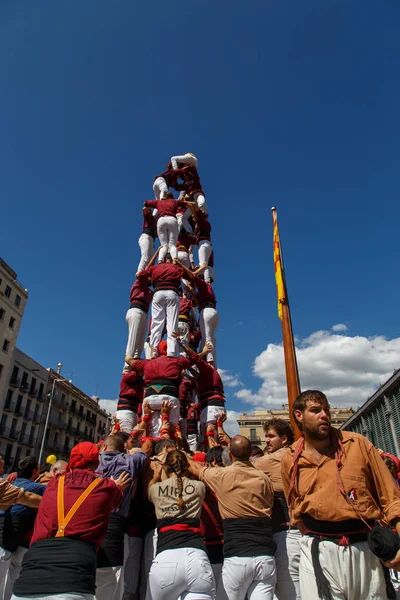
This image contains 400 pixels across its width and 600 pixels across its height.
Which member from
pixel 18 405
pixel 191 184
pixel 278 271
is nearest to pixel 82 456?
pixel 278 271

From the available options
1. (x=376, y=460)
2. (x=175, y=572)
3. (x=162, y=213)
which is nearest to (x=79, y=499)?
(x=175, y=572)

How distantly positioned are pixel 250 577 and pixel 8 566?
8.77 ft

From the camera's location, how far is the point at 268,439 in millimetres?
4145

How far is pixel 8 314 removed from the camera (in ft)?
102

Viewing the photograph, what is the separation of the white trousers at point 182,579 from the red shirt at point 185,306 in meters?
9.78

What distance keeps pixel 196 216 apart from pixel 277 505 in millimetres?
9208

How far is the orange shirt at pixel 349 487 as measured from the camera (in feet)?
6.81

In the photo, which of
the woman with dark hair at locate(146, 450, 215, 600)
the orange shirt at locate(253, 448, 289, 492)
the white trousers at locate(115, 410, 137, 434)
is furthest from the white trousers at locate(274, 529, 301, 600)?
the white trousers at locate(115, 410, 137, 434)

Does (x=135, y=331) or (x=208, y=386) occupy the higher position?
(x=135, y=331)

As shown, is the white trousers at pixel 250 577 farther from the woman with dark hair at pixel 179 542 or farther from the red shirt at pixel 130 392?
the red shirt at pixel 130 392

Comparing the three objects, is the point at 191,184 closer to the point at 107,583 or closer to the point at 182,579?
the point at 107,583

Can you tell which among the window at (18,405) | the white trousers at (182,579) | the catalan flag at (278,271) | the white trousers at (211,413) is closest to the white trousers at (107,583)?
the white trousers at (182,579)

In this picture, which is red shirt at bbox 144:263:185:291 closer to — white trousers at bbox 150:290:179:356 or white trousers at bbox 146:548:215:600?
white trousers at bbox 150:290:179:356

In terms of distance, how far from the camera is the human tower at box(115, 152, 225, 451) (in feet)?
24.1
